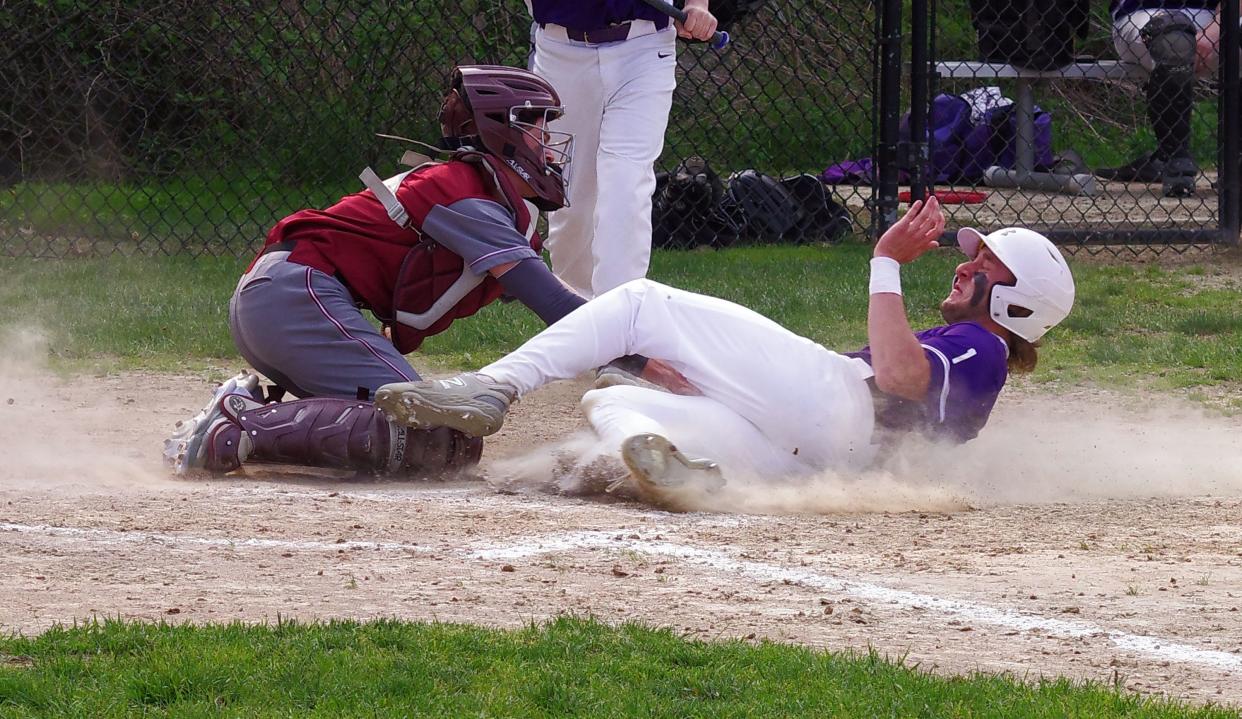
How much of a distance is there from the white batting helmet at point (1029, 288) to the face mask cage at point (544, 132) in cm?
135

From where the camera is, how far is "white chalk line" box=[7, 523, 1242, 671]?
11.0 ft

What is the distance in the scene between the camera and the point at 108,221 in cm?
1098

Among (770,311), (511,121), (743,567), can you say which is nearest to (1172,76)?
(770,311)

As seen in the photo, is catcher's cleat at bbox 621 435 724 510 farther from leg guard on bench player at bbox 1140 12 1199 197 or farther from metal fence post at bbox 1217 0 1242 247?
leg guard on bench player at bbox 1140 12 1199 197

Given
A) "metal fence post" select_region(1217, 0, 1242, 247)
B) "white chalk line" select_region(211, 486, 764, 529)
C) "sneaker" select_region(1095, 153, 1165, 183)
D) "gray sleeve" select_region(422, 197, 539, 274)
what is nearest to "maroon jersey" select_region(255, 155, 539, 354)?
"gray sleeve" select_region(422, 197, 539, 274)

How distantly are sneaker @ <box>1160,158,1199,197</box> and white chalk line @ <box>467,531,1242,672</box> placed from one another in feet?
28.2

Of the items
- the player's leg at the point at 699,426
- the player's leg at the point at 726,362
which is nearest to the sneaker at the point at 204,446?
the player's leg at the point at 726,362

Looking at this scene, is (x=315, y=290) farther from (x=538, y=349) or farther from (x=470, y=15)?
(x=470, y=15)

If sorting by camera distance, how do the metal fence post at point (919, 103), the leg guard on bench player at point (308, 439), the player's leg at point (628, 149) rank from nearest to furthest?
1. the leg guard on bench player at point (308, 439)
2. the player's leg at point (628, 149)
3. the metal fence post at point (919, 103)

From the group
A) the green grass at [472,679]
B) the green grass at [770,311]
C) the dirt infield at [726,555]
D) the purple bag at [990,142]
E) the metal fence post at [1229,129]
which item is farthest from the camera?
the purple bag at [990,142]

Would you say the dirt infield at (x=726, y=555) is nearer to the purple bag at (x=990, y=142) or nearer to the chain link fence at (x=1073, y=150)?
the chain link fence at (x=1073, y=150)

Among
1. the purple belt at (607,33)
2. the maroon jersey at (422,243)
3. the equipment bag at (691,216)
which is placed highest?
the purple belt at (607,33)

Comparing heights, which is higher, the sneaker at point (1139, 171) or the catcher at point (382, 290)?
the catcher at point (382, 290)

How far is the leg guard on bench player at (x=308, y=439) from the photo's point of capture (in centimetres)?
495
